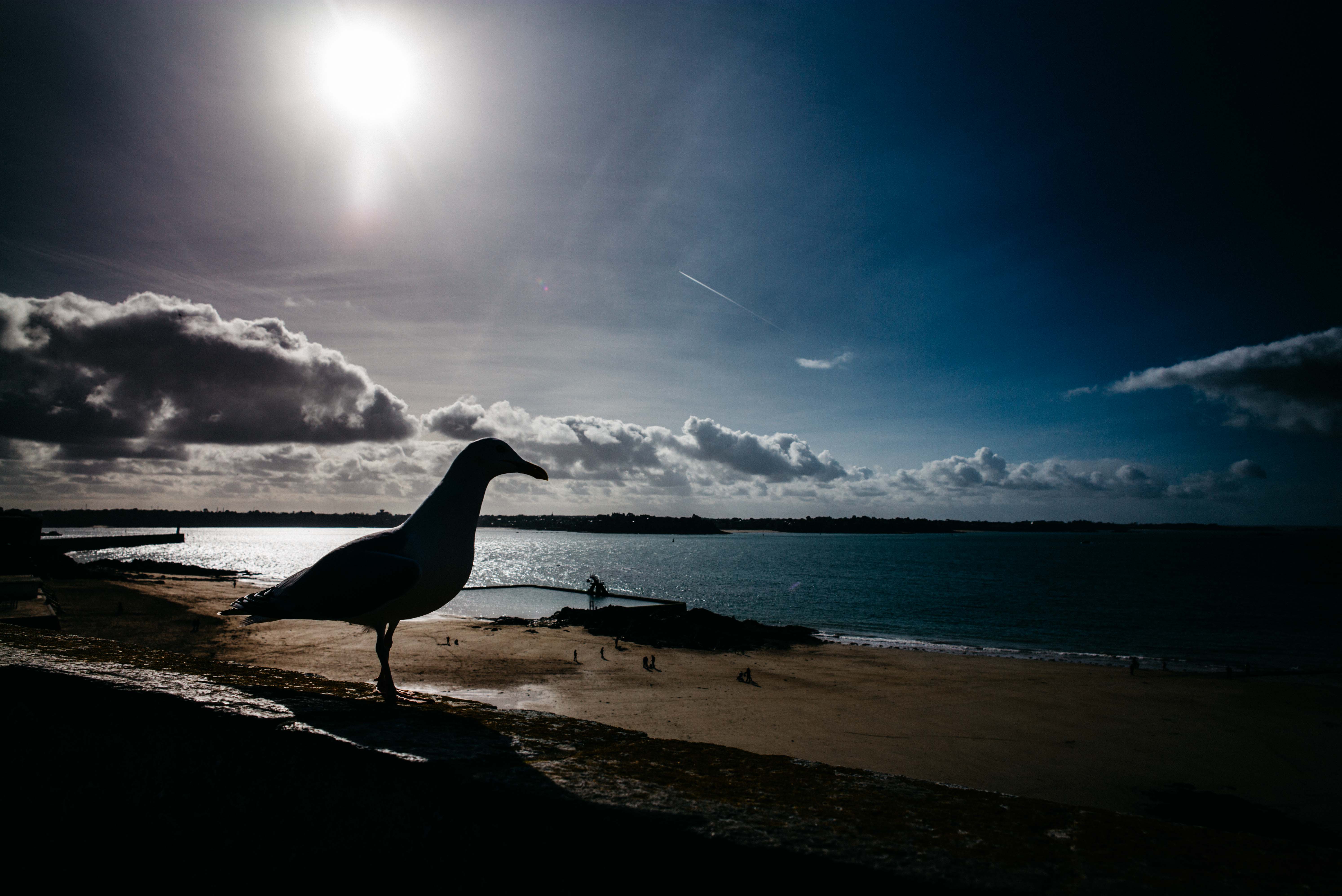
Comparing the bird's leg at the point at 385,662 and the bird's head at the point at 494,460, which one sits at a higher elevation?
the bird's head at the point at 494,460

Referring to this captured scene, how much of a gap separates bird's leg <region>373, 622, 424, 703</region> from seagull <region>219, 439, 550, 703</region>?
0.01m

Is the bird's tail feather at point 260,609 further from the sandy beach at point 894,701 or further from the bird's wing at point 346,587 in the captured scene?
the sandy beach at point 894,701

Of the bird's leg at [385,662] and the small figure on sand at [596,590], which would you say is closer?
the bird's leg at [385,662]

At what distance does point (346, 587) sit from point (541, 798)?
2.75 metres

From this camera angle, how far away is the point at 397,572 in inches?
146

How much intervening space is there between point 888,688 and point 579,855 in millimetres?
21918

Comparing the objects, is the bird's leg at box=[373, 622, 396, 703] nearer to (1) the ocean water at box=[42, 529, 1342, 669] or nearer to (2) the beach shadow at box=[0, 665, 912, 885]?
(2) the beach shadow at box=[0, 665, 912, 885]

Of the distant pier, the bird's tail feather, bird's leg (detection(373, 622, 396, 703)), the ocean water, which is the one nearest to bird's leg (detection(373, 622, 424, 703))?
bird's leg (detection(373, 622, 396, 703))

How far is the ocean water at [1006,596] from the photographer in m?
34.7

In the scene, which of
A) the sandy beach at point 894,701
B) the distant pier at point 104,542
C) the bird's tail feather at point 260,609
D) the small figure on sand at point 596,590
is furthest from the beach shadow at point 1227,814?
the distant pier at point 104,542

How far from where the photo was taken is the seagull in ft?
12.1

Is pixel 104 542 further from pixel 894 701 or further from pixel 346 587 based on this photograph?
pixel 346 587

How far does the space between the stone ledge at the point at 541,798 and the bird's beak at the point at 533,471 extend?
6.66ft

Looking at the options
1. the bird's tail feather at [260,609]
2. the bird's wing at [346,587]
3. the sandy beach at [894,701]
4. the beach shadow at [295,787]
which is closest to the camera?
the beach shadow at [295,787]
